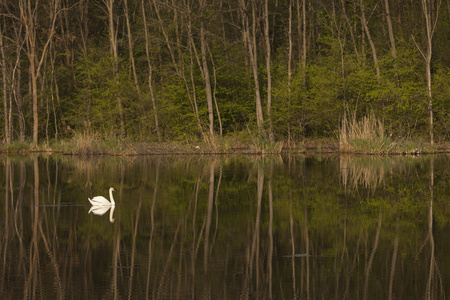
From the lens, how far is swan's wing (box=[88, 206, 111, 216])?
1334 cm

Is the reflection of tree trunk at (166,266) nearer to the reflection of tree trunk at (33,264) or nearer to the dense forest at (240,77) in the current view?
the reflection of tree trunk at (33,264)

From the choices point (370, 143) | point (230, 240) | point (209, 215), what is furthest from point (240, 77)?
point (230, 240)

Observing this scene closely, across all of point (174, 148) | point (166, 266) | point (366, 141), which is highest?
point (366, 141)

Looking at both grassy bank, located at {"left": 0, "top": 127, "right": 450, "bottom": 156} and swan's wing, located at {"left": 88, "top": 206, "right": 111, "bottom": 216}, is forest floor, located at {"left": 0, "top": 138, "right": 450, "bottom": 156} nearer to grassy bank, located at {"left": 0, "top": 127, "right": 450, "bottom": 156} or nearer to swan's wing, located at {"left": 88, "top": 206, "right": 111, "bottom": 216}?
grassy bank, located at {"left": 0, "top": 127, "right": 450, "bottom": 156}

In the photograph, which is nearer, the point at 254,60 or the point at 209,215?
the point at 209,215

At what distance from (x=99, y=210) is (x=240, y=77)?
109ft

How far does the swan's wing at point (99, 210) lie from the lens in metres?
13.3

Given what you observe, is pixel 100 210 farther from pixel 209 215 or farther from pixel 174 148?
pixel 174 148

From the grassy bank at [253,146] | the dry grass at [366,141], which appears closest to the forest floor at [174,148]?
the grassy bank at [253,146]

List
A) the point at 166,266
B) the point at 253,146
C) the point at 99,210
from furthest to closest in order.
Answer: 1. the point at 253,146
2. the point at 99,210
3. the point at 166,266

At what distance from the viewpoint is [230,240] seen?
1000 cm

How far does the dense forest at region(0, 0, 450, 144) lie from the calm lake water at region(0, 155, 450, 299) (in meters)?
19.8

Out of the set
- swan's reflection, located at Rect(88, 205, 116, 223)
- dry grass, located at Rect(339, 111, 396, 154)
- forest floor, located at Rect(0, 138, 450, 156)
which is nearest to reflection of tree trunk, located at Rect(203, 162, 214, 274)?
swan's reflection, located at Rect(88, 205, 116, 223)

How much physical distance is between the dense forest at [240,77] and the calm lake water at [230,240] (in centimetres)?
1978
